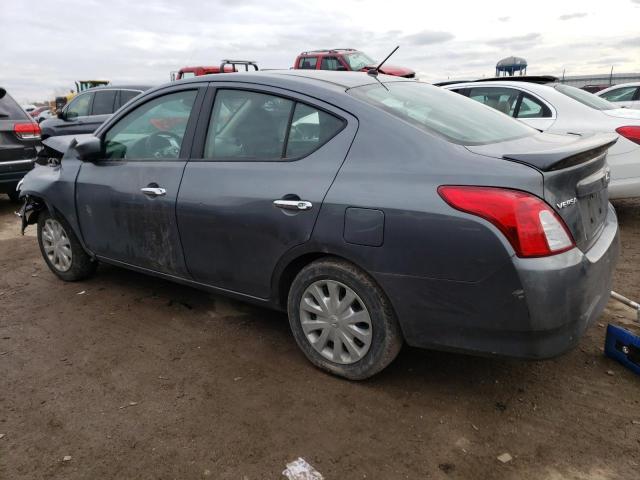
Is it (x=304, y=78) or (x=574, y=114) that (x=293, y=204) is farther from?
(x=574, y=114)

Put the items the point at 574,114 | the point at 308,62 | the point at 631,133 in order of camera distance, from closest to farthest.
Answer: the point at 631,133 → the point at 574,114 → the point at 308,62

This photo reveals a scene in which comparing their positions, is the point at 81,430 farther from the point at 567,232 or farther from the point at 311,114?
the point at 567,232

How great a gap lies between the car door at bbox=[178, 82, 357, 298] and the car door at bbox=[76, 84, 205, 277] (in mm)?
148

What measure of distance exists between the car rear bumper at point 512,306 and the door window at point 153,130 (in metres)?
1.78

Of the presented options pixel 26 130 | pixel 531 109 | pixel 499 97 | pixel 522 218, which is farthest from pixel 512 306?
pixel 26 130

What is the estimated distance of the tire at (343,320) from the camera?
101 inches

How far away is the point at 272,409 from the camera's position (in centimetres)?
261

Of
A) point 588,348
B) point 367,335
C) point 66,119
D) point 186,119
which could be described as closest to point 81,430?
point 367,335

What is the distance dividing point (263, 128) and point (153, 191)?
880mm

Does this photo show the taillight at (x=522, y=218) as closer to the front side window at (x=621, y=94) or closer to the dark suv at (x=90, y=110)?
the dark suv at (x=90, y=110)

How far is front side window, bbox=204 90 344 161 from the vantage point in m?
2.78

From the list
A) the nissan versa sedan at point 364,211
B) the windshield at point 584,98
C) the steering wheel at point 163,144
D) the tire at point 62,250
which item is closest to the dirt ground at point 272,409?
the nissan versa sedan at point 364,211

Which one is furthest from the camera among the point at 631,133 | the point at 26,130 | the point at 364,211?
the point at 26,130

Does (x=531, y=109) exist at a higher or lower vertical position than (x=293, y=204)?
higher
